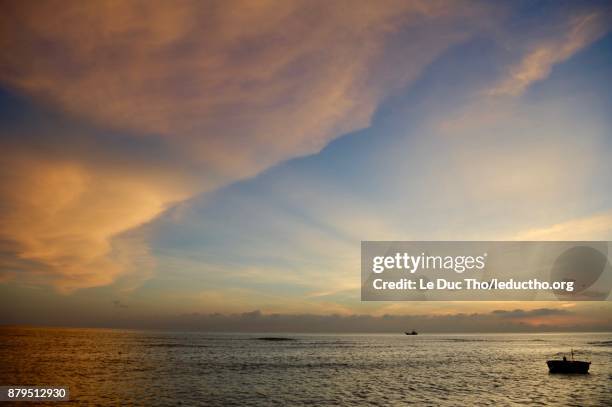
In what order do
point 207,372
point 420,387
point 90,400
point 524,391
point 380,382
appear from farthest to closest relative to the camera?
1. point 207,372
2. point 380,382
3. point 420,387
4. point 524,391
5. point 90,400

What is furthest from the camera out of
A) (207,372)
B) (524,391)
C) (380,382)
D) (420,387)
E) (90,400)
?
(207,372)

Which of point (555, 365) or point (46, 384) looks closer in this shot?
point (46, 384)

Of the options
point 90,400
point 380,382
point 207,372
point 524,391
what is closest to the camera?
point 90,400

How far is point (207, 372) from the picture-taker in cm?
7350

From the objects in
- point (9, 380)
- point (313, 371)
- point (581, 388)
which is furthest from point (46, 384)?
point (581, 388)

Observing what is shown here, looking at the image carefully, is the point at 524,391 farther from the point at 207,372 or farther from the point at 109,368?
the point at 109,368

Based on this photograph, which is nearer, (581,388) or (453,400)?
(453,400)

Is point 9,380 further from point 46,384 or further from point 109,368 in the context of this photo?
point 109,368

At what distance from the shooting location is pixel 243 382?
6103 centimetres

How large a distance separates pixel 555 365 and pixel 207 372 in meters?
59.6

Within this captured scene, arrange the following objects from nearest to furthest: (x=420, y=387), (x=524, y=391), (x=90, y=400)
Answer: (x=90, y=400) < (x=524, y=391) < (x=420, y=387)

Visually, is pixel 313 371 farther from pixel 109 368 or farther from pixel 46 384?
pixel 46 384

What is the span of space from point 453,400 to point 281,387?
71.3 feet

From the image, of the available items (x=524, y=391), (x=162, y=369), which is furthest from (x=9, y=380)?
(x=524, y=391)
